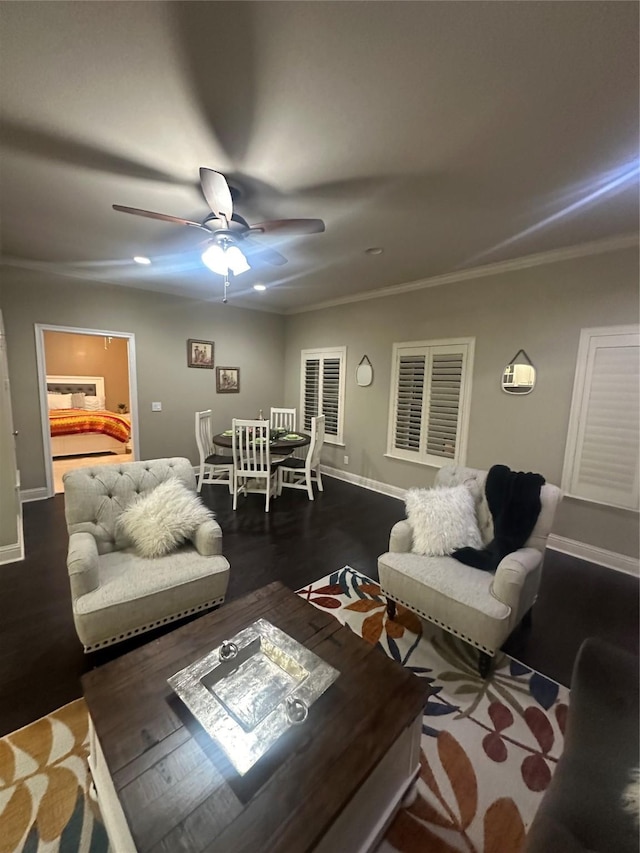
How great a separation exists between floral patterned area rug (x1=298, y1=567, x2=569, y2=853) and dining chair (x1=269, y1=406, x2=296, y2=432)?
10.8ft

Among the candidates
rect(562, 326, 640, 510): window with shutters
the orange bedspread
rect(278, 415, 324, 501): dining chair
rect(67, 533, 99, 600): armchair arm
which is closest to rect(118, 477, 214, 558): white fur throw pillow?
rect(67, 533, 99, 600): armchair arm

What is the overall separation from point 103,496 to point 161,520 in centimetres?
42

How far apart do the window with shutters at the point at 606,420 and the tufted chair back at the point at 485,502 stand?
40.2 inches

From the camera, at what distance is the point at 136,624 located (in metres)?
1.72

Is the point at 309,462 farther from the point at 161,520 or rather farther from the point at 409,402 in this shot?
the point at 161,520

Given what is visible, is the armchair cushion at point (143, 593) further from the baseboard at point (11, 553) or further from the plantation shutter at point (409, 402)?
the plantation shutter at point (409, 402)

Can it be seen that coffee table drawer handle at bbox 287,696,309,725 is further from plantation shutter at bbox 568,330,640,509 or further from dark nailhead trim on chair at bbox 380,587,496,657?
plantation shutter at bbox 568,330,640,509

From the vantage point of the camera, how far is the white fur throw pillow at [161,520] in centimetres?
201

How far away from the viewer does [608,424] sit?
2.83 meters

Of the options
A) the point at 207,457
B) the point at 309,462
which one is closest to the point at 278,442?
the point at 309,462

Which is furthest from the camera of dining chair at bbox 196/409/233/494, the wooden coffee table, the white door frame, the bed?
the bed

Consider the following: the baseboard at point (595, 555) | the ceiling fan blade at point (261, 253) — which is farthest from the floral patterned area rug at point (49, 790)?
the baseboard at point (595, 555)

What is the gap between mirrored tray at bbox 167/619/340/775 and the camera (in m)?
1.03

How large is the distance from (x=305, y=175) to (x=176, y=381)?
3.64m
